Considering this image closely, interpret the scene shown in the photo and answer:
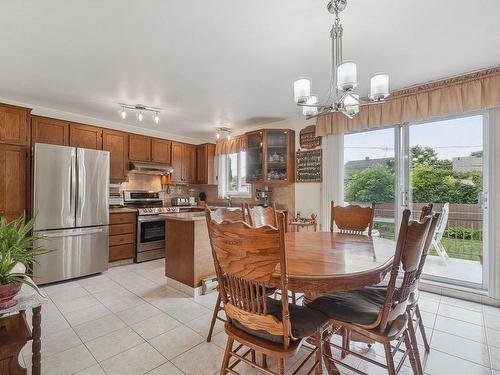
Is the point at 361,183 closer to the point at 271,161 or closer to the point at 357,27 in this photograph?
the point at 271,161

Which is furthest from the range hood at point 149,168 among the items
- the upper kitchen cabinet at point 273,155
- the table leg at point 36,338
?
the table leg at point 36,338

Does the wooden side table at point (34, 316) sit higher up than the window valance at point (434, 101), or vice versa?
the window valance at point (434, 101)

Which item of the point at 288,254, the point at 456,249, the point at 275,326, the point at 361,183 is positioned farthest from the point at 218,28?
the point at 456,249

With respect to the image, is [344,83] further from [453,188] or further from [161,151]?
[161,151]

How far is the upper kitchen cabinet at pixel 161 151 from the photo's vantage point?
4.97m

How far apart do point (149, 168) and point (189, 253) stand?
241 centimetres

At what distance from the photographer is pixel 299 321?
1.33 m

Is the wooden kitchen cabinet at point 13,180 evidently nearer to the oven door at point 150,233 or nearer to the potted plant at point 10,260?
the oven door at point 150,233

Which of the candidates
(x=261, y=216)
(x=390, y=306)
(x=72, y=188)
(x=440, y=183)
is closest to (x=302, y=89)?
(x=261, y=216)

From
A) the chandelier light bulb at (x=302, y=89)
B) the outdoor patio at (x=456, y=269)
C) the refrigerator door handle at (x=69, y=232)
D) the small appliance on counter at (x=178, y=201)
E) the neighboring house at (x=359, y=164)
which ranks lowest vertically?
the outdoor patio at (x=456, y=269)

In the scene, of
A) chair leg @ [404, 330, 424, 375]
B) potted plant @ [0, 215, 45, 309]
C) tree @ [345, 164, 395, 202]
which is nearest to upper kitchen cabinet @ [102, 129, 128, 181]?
potted plant @ [0, 215, 45, 309]

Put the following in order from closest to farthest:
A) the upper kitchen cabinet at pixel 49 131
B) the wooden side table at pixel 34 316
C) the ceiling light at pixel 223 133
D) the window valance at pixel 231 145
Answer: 1. the wooden side table at pixel 34 316
2. the upper kitchen cabinet at pixel 49 131
3. the window valance at pixel 231 145
4. the ceiling light at pixel 223 133

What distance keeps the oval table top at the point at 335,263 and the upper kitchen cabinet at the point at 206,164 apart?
12.0 ft

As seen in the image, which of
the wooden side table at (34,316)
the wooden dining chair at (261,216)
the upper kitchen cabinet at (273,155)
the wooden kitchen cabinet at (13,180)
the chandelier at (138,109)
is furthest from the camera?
the upper kitchen cabinet at (273,155)
